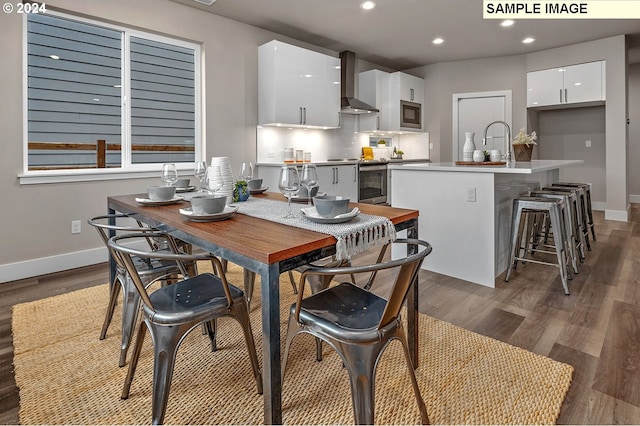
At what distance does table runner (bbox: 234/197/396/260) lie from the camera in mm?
1307

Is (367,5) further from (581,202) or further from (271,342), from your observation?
(271,342)

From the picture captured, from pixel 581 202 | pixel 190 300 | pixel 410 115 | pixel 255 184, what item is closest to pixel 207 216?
pixel 190 300

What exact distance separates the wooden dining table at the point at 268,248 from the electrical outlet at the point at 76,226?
89.9 inches

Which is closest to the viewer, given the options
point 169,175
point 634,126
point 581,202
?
point 169,175

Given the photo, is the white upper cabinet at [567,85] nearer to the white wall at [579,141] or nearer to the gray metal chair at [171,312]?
the white wall at [579,141]

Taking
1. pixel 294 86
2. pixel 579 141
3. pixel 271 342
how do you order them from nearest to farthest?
pixel 271 342 < pixel 294 86 < pixel 579 141

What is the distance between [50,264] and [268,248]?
3.11 m

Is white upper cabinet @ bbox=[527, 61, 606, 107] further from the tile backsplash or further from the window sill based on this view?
the window sill

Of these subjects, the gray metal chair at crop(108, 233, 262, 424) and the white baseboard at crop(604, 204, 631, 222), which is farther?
the white baseboard at crop(604, 204, 631, 222)

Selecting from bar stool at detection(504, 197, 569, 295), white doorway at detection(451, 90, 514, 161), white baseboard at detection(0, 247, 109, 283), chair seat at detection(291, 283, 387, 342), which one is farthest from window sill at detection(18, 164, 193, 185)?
white doorway at detection(451, 90, 514, 161)

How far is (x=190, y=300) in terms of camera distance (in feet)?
4.85

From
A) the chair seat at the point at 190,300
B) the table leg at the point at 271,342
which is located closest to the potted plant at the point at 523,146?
the chair seat at the point at 190,300

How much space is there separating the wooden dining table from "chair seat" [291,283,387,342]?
20 centimetres

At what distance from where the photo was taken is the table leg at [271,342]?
3.66ft
